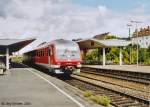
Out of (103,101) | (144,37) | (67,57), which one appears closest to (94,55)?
(67,57)

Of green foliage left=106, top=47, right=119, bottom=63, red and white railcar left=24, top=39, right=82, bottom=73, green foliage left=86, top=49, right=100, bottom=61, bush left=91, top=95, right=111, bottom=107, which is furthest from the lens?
green foliage left=86, top=49, right=100, bottom=61

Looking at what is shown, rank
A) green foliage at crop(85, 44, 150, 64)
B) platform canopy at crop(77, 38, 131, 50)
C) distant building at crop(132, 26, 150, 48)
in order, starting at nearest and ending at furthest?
platform canopy at crop(77, 38, 131, 50) < green foliage at crop(85, 44, 150, 64) < distant building at crop(132, 26, 150, 48)

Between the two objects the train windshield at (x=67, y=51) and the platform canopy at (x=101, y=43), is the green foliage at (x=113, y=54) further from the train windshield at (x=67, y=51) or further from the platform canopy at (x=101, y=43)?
the train windshield at (x=67, y=51)

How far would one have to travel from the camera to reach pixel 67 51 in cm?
2966

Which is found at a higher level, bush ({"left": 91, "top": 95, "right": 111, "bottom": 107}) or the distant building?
the distant building

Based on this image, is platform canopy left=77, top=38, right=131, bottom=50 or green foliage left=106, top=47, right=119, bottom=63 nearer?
platform canopy left=77, top=38, right=131, bottom=50

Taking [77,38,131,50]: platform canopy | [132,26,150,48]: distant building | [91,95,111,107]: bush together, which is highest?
[132,26,150,48]: distant building

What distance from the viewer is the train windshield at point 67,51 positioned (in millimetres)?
29344

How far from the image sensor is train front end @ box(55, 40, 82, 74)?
2895cm

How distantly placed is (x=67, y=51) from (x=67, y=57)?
53cm

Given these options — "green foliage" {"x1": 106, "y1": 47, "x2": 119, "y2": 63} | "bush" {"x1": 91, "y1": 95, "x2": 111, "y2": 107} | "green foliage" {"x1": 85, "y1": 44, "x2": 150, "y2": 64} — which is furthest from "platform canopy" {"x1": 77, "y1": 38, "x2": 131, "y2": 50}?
"bush" {"x1": 91, "y1": 95, "x2": 111, "y2": 107}

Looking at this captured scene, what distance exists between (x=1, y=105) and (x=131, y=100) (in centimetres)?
596

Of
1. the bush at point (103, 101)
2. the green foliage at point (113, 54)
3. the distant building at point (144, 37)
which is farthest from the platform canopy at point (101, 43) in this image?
the distant building at point (144, 37)

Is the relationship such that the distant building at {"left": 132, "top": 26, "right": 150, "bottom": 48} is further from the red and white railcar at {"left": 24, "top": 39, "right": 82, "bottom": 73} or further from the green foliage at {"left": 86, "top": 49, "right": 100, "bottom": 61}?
the red and white railcar at {"left": 24, "top": 39, "right": 82, "bottom": 73}
